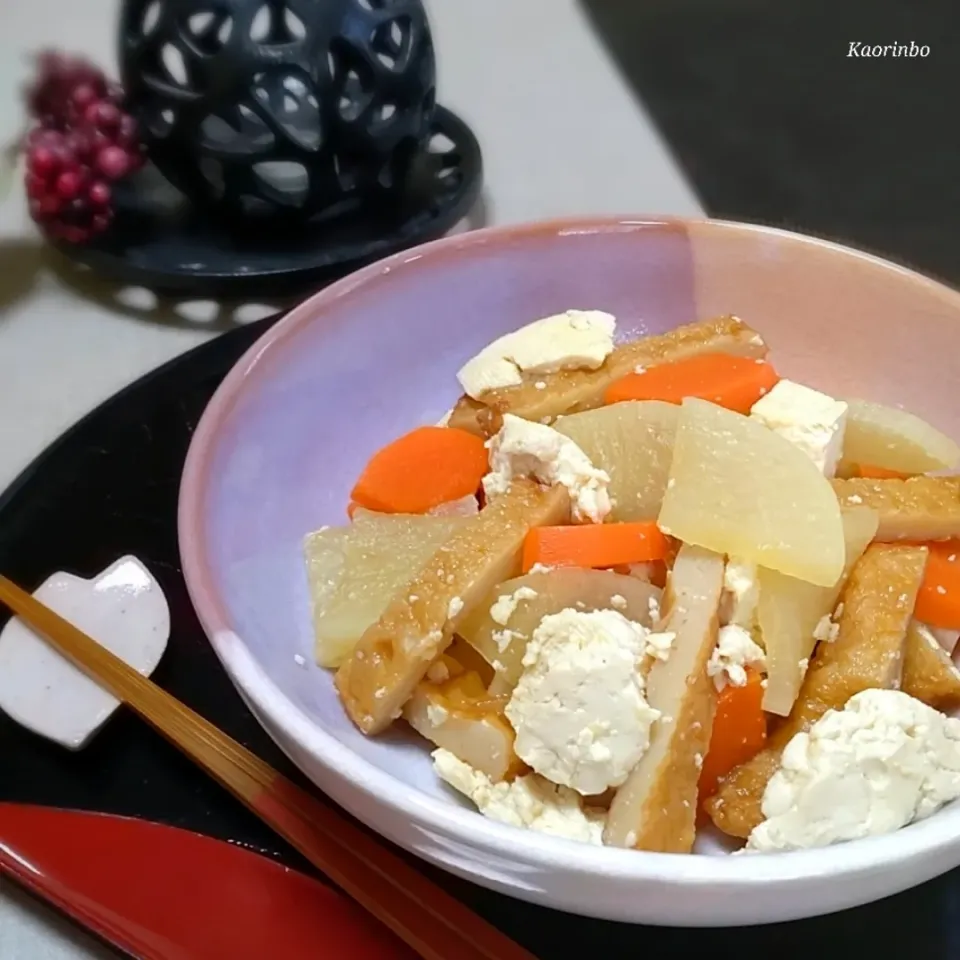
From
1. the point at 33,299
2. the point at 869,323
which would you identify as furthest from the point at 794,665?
the point at 33,299

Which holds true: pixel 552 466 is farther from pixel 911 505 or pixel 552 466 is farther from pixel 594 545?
pixel 911 505

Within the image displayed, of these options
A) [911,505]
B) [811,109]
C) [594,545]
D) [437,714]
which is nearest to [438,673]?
[437,714]

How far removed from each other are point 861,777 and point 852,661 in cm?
12

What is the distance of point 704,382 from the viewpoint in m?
0.94

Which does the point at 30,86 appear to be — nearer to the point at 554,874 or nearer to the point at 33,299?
the point at 33,299

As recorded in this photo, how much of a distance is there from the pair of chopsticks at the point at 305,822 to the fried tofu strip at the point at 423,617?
76mm

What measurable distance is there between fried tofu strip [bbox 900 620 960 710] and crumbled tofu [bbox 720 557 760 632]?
13cm

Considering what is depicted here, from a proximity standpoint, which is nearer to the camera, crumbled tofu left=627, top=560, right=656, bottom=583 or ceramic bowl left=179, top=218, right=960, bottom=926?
ceramic bowl left=179, top=218, right=960, bottom=926

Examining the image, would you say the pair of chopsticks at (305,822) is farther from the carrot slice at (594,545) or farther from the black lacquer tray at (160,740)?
the carrot slice at (594,545)

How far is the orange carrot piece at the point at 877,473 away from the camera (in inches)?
36.6

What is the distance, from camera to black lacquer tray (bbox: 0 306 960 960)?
0.73 m

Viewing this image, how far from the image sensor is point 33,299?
54.1 inches

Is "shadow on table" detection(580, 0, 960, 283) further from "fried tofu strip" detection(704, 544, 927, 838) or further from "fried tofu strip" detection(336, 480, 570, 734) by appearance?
"fried tofu strip" detection(336, 480, 570, 734)

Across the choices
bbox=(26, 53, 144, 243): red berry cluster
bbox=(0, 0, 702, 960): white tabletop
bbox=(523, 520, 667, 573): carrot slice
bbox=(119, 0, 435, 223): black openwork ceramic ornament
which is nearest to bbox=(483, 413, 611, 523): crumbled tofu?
bbox=(523, 520, 667, 573): carrot slice
